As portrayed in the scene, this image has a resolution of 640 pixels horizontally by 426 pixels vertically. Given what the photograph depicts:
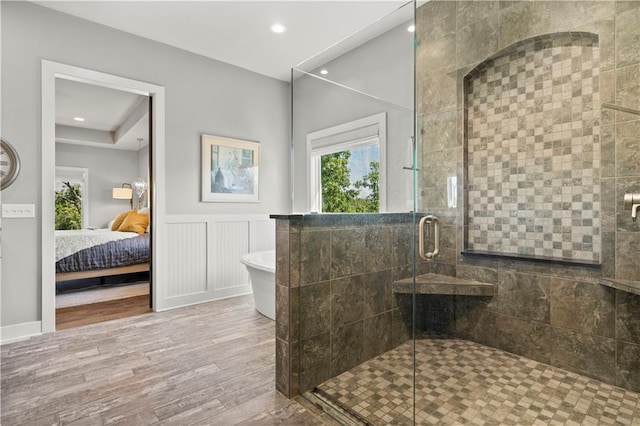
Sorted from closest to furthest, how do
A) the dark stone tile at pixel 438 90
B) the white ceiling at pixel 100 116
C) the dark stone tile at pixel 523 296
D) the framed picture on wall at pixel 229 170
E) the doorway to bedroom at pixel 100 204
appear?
the dark stone tile at pixel 523 296
the dark stone tile at pixel 438 90
the framed picture on wall at pixel 229 170
the doorway to bedroom at pixel 100 204
the white ceiling at pixel 100 116

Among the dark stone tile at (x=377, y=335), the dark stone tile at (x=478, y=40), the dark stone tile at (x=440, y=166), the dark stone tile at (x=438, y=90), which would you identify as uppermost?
the dark stone tile at (x=478, y=40)

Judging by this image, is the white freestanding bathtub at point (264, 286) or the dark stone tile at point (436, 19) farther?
the white freestanding bathtub at point (264, 286)

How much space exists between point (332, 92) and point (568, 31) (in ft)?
4.70

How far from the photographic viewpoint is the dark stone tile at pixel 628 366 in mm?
1757

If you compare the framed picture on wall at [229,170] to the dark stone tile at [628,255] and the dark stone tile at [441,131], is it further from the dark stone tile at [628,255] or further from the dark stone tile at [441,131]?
the dark stone tile at [628,255]

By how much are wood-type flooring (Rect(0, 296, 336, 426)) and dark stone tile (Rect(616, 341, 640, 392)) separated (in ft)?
5.19

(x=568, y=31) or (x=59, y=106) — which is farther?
(x=59, y=106)

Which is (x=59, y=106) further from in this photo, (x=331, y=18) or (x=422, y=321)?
(x=422, y=321)

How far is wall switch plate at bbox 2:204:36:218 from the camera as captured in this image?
2.71 m

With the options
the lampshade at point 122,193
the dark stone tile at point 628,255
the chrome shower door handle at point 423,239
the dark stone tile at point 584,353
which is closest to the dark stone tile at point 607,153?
the dark stone tile at point 628,255

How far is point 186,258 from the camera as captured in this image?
3.64 metres

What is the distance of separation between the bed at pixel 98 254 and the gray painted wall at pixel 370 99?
11.5 ft

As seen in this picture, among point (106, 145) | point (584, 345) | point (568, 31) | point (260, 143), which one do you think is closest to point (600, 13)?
point (568, 31)

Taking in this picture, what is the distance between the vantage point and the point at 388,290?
1873 millimetres
